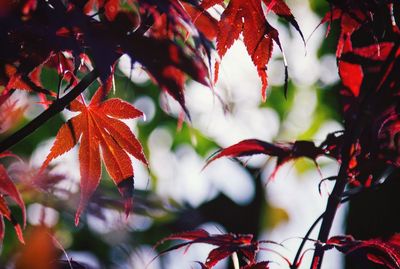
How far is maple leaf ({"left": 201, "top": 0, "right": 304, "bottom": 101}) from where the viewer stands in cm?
77

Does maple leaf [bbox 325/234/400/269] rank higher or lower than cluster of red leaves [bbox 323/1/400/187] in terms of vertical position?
lower

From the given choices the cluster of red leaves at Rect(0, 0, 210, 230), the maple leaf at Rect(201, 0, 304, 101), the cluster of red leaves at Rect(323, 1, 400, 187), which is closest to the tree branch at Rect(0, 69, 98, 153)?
the cluster of red leaves at Rect(0, 0, 210, 230)

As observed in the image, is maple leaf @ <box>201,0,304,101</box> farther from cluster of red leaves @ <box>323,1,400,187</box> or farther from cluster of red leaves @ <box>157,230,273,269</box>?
cluster of red leaves @ <box>157,230,273,269</box>

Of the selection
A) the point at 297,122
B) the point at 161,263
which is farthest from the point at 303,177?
the point at 161,263

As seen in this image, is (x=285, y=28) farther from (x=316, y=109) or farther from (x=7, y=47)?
(x=7, y=47)

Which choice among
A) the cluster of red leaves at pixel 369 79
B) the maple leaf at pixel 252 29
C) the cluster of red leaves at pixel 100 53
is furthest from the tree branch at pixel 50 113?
the cluster of red leaves at pixel 369 79

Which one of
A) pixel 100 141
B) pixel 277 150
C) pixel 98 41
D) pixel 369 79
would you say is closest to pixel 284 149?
pixel 277 150

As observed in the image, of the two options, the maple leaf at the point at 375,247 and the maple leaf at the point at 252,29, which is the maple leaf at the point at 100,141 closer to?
the maple leaf at the point at 252,29

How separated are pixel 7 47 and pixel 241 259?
494mm

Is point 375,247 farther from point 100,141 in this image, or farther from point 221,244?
point 100,141

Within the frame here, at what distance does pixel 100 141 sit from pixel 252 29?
0.95 feet

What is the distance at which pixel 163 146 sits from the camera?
4.39 meters

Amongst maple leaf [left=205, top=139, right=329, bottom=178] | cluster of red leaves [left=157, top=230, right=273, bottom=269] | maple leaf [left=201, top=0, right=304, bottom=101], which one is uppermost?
maple leaf [left=201, top=0, right=304, bottom=101]

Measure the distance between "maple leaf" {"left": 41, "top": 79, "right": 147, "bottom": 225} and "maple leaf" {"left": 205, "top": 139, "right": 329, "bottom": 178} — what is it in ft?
0.48
